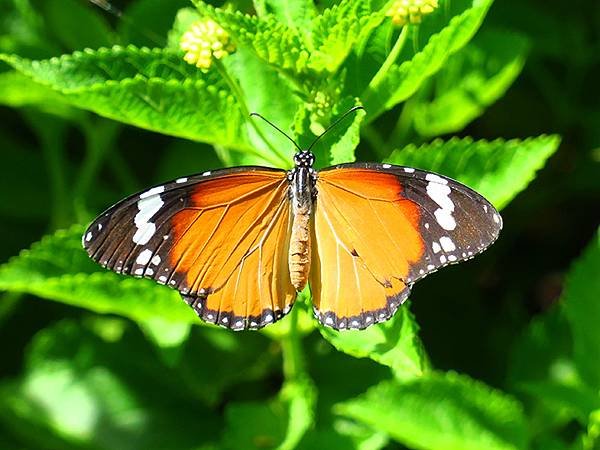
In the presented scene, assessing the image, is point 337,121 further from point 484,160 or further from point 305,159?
point 484,160

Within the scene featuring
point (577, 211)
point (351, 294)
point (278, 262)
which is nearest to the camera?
point (351, 294)

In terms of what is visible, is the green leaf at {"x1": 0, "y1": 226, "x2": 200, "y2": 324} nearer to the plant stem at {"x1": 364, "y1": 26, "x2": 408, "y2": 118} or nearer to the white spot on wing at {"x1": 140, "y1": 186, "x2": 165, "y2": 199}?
the white spot on wing at {"x1": 140, "y1": 186, "x2": 165, "y2": 199}

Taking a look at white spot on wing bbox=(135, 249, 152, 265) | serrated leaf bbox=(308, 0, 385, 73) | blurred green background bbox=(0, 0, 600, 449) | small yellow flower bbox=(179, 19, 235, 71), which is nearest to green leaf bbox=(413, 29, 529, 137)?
blurred green background bbox=(0, 0, 600, 449)

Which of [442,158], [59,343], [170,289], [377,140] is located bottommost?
[170,289]

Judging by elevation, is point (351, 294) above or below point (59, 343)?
below

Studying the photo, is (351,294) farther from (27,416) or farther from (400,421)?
(27,416)

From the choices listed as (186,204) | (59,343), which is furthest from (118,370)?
(186,204)
